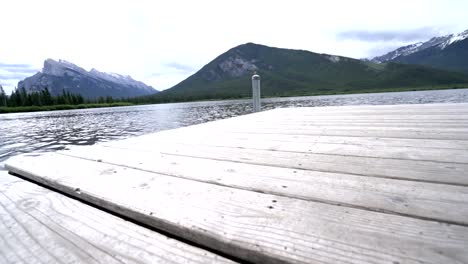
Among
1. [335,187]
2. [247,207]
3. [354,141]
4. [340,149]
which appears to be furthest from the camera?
[354,141]

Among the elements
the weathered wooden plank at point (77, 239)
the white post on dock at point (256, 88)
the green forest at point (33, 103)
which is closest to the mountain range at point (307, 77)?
the green forest at point (33, 103)

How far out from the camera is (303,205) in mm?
923

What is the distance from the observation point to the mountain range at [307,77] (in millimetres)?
122100

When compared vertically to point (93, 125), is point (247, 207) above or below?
above

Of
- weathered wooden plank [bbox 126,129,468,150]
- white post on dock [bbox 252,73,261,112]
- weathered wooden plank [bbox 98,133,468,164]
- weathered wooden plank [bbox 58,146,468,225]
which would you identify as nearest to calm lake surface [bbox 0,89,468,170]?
white post on dock [bbox 252,73,261,112]

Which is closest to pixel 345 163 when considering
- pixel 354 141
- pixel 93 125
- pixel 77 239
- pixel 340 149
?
pixel 340 149

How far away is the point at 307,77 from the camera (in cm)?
16088

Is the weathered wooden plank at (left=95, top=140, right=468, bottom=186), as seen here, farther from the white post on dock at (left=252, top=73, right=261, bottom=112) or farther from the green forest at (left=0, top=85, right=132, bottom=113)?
the green forest at (left=0, top=85, right=132, bottom=113)

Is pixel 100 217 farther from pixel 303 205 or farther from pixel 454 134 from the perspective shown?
pixel 454 134

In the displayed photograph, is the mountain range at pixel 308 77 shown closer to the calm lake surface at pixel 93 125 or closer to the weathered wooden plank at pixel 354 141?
the calm lake surface at pixel 93 125

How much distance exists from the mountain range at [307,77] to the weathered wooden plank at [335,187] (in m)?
102

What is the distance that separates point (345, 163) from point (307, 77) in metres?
171

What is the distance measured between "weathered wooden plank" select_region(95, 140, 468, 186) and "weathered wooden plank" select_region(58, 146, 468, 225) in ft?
0.28

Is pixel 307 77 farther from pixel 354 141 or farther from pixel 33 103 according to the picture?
pixel 354 141
